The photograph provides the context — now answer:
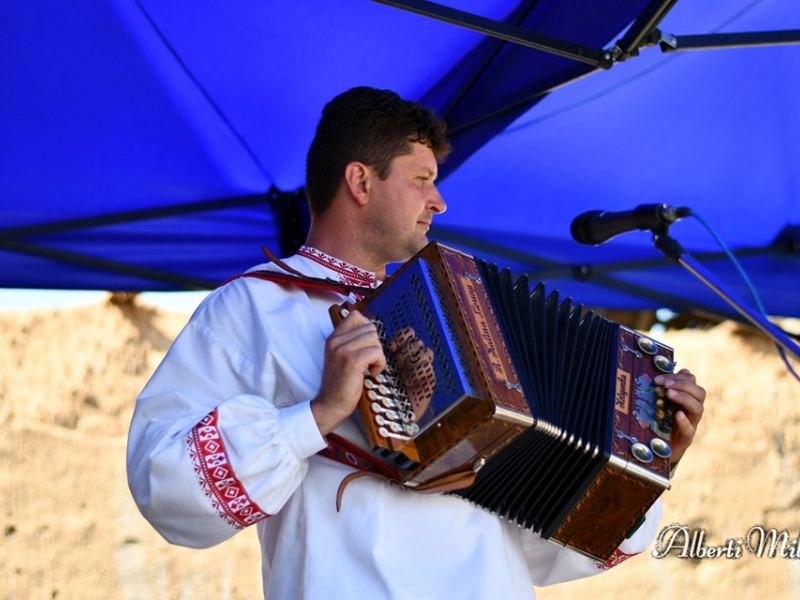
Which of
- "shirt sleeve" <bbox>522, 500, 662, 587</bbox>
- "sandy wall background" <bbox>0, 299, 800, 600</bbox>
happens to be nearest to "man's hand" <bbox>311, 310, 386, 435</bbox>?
"shirt sleeve" <bbox>522, 500, 662, 587</bbox>

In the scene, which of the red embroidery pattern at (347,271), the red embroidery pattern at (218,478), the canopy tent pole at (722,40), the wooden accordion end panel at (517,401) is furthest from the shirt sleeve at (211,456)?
the canopy tent pole at (722,40)

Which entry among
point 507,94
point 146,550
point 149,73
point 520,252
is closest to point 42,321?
point 146,550

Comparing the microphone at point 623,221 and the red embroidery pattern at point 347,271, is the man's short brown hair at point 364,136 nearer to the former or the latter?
the red embroidery pattern at point 347,271

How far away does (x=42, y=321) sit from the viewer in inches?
148

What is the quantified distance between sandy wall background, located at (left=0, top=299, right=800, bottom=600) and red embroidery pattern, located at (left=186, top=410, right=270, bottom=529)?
2.15 metres

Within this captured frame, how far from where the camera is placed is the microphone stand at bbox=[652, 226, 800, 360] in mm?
1936

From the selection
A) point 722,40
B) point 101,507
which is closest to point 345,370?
point 722,40

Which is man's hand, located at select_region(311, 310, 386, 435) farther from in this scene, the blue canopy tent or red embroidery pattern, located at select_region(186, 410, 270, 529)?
the blue canopy tent

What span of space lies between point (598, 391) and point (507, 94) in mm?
1073

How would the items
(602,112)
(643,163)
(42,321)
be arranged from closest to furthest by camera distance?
(602,112)
(643,163)
(42,321)

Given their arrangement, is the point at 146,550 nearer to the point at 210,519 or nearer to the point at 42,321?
the point at 42,321

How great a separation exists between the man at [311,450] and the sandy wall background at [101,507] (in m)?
1.86

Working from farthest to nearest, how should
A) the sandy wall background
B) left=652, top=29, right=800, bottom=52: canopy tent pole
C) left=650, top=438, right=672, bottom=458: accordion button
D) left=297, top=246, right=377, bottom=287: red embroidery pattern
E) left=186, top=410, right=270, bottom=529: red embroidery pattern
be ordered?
1. the sandy wall background
2. left=652, top=29, right=800, bottom=52: canopy tent pole
3. left=297, top=246, right=377, bottom=287: red embroidery pattern
4. left=650, top=438, right=672, bottom=458: accordion button
5. left=186, top=410, right=270, bottom=529: red embroidery pattern

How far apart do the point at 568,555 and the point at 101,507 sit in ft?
6.80
